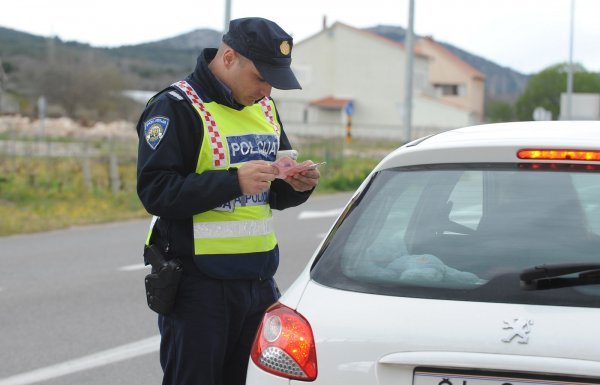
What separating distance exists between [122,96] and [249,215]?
5614cm

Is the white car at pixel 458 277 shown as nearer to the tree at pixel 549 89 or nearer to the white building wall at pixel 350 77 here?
the white building wall at pixel 350 77

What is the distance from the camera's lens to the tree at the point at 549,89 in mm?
80375

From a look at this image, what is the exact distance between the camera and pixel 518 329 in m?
2.51

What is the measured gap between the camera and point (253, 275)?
343 cm

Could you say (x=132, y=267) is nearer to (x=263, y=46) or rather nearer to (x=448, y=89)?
(x=263, y=46)

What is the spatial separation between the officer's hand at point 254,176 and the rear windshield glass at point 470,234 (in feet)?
1.00

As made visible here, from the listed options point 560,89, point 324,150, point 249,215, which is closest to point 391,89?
point 560,89

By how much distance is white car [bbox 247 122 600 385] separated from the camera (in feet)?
8.25

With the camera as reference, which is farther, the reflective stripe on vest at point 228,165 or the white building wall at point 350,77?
the white building wall at point 350,77

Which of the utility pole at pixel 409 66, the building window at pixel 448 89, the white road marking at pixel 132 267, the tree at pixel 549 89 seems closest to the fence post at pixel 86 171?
the white road marking at pixel 132 267

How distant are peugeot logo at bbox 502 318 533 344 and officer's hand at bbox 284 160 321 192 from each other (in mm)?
1123

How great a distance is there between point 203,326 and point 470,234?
1042mm

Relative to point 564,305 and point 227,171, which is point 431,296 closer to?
point 564,305

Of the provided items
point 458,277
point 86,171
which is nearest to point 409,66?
point 86,171
